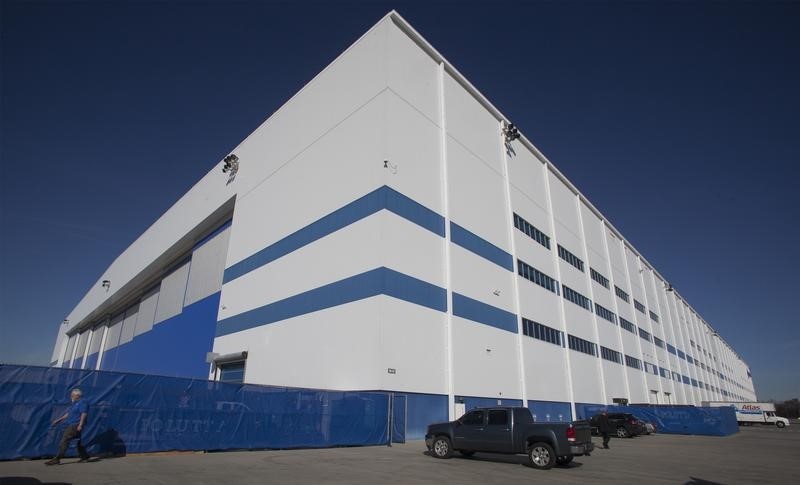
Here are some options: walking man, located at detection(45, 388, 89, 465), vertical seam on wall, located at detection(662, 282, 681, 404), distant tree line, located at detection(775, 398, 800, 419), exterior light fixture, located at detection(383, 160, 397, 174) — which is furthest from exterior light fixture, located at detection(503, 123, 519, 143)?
distant tree line, located at detection(775, 398, 800, 419)

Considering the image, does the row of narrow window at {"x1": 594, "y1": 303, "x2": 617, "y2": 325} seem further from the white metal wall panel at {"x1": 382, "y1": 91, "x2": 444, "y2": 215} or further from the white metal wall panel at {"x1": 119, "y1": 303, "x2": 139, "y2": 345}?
the white metal wall panel at {"x1": 119, "y1": 303, "x2": 139, "y2": 345}

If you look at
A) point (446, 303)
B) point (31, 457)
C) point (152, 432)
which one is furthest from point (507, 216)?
point (31, 457)

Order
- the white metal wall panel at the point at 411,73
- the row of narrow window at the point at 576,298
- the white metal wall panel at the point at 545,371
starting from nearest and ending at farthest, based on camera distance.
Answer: the white metal wall panel at the point at 411,73
the white metal wall panel at the point at 545,371
the row of narrow window at the point at 576,298

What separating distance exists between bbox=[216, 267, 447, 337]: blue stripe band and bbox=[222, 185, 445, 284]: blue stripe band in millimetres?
3147

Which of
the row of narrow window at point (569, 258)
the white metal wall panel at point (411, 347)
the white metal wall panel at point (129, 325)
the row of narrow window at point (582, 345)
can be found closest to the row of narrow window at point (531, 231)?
the row of narrow window at point (569, 258)

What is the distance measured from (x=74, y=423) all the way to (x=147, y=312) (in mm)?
43173

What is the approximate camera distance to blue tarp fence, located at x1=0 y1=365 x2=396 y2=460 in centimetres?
1116

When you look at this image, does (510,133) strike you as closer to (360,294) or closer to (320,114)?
(320,114)

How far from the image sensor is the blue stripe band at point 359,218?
72.5 ft

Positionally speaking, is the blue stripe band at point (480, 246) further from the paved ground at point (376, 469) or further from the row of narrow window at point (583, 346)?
the paved ground at point (376, 469)

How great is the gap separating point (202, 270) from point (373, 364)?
84.3 feet

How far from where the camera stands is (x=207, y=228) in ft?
132

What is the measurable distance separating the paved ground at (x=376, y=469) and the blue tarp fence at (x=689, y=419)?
65.6ft

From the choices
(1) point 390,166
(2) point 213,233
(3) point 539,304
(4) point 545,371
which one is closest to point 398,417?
(1) point 390,166
